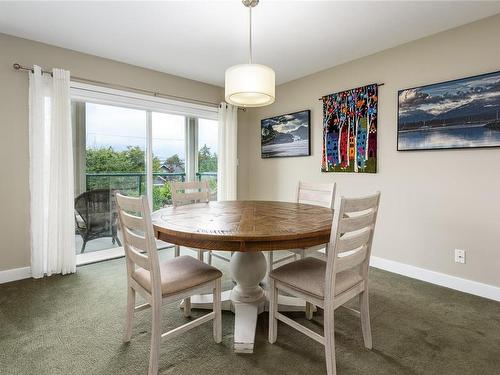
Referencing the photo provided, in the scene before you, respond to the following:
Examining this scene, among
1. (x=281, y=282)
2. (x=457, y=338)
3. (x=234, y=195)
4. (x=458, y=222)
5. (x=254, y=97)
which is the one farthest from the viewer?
(x=234, y=195)

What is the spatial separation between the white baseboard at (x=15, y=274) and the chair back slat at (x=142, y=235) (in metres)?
1.95

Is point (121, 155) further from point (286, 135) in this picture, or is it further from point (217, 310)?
point (217, 310)

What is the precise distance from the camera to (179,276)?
5.12 feet

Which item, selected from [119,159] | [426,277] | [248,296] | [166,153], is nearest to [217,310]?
[248,296]

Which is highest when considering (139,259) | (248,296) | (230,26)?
(230,26)

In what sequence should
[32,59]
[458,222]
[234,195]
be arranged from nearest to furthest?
[458,222], [32,59], [234,195]

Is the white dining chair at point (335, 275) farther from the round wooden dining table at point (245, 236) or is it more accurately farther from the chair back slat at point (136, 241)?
the chair back slat at point (136, 241)

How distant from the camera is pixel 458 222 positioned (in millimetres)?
2447

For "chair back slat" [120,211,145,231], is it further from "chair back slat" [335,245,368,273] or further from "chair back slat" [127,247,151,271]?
"chair back slat" [335,245,368,273]

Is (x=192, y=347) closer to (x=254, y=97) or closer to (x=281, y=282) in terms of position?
(x=281, y=282)

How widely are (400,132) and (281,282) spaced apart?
Result: 2053 millimetres

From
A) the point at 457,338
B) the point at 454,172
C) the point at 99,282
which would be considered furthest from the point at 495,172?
the point at 99,282

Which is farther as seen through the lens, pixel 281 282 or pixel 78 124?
pixel 78 124

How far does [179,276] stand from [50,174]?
202cm
